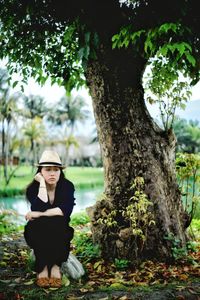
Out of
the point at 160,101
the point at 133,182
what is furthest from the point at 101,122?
the point at 160,101

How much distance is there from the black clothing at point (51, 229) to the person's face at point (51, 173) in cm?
17

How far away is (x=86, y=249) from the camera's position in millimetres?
6453

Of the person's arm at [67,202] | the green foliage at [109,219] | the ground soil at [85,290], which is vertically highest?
the person's arm at [67,202]

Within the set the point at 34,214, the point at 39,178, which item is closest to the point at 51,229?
the point at 34,214

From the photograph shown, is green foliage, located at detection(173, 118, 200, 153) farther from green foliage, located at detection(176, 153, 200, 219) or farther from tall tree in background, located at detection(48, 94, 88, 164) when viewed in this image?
green foliage, located at detection(176, 153, 200, 219)

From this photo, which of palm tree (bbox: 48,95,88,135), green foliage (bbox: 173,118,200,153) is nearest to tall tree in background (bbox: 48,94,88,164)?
palm tree (bbox: 48,95,88,135)

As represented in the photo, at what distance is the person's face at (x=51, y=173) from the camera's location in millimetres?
4777

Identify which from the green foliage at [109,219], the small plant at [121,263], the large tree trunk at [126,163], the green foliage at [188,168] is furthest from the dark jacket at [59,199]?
the green foliage at [188,168]

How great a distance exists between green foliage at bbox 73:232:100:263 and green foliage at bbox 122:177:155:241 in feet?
2.48

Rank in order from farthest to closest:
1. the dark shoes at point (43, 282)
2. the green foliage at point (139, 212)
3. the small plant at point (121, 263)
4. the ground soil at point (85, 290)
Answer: the small plant at point (121, 263) → the green foliage at point (139, 212) → the dark shoes at point (43, 282) → the ground soil at point (85, 290)

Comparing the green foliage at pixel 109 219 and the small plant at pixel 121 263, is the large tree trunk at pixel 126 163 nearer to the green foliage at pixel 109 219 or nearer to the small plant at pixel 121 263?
the green foliage at pixel 109 219

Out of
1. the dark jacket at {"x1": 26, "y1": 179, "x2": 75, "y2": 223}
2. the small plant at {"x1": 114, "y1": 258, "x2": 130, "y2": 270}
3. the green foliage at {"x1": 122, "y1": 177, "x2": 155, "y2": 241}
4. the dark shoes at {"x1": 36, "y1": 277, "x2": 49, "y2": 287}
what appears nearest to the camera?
the dark jacket at {"x1": 26, "y1": 179, "x2": 75, "y2": 223}

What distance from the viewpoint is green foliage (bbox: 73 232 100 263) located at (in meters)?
6.23

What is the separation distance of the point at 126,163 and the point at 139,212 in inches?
33.9
